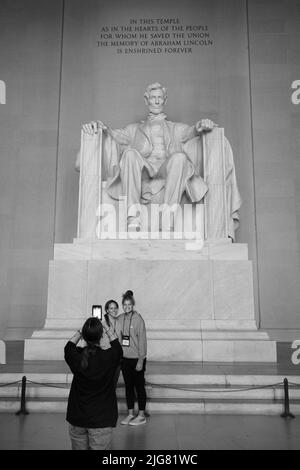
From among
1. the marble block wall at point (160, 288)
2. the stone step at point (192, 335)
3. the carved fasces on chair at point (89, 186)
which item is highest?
the carved fasces on chair at point (89, 186)

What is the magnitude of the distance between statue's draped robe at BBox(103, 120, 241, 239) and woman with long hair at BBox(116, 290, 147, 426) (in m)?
3.22

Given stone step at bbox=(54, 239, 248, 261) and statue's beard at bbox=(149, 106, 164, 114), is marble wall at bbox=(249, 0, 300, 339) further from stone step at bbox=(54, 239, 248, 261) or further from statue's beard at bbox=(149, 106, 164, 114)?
stone step at bbox=(54, 239, 248, 261)

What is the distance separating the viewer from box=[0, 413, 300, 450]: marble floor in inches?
130

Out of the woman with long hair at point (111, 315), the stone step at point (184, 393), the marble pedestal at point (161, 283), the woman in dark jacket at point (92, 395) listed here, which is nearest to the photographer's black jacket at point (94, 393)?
the woman in dark jacket at point (92, 395)

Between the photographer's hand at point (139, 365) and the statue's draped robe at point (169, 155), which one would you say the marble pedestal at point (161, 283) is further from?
the photographer's hand at point (139, 365)

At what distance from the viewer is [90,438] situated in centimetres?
251

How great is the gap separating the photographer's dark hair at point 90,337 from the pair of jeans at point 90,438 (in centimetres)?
37

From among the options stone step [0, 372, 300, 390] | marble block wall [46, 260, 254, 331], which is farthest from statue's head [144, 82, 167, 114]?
stone step [0, 372, 300, 390]

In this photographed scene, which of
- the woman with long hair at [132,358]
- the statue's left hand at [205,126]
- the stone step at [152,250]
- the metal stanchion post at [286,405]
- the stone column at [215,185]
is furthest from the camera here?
the statue's left hand at [205,126]

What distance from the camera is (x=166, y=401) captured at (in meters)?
4.38

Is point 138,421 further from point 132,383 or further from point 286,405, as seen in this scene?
point 286,405

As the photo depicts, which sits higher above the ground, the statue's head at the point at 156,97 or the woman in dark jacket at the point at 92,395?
the statue's head at the point at 156,97

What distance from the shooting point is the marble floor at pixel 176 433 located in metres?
3.30

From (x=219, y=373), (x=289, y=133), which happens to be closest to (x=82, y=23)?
(x=289, y=133)
